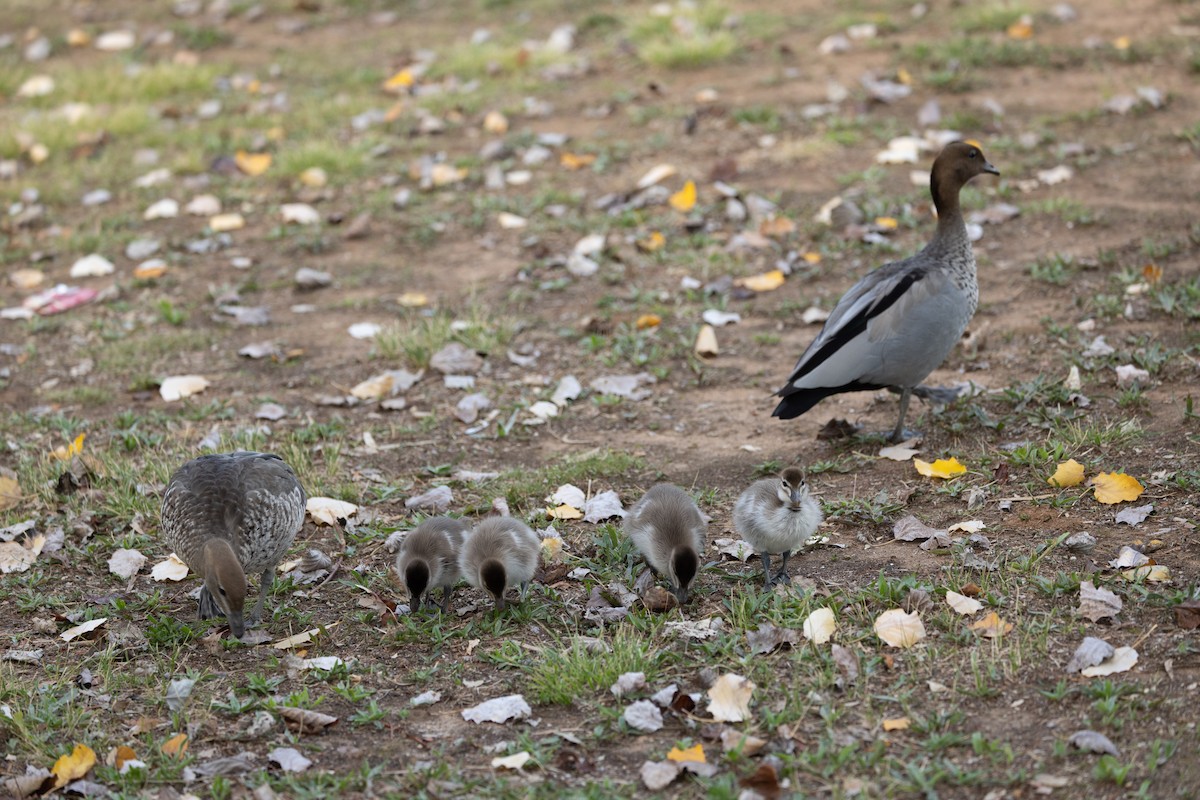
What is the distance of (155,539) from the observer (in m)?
5.85

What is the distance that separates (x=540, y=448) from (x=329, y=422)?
124 centimetres

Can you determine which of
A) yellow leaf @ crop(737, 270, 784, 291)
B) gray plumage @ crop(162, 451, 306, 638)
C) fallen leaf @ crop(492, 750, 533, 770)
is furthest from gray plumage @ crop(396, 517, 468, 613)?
yellow leaf @ crop(737, 270, 784, 291)

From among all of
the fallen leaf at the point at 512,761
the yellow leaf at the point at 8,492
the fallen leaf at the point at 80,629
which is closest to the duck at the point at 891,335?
the fallen leaf at the point at 512,761

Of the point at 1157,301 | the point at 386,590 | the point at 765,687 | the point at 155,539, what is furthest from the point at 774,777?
the point at 1157,301

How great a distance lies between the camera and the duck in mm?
6008

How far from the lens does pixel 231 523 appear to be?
497 cm

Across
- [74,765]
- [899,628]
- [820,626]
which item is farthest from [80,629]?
[899,628]

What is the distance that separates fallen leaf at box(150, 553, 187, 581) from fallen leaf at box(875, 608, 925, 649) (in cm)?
299

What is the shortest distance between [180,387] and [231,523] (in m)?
2.65

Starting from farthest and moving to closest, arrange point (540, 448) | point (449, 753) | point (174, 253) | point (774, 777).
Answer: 1. point (174, 253)
2. point (540, 448)
3. point (449, 753)
4. point (774, 777)

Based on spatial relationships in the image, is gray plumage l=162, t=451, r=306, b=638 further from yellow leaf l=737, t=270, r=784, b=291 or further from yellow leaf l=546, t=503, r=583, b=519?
yellow leaf l=737, t=270, r=784, b=291

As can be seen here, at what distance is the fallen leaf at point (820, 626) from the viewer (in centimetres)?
456

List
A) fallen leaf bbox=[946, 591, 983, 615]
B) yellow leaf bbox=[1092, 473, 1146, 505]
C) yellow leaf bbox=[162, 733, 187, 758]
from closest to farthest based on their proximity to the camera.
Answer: yellow leaf bbox=[162, 733, 187, 758] < fallen leaf bbox=[946, 591, 983, 615] < yellow leaf bbox=[1092, 473, 1146, 505]

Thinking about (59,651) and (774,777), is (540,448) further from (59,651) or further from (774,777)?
(774,777)
